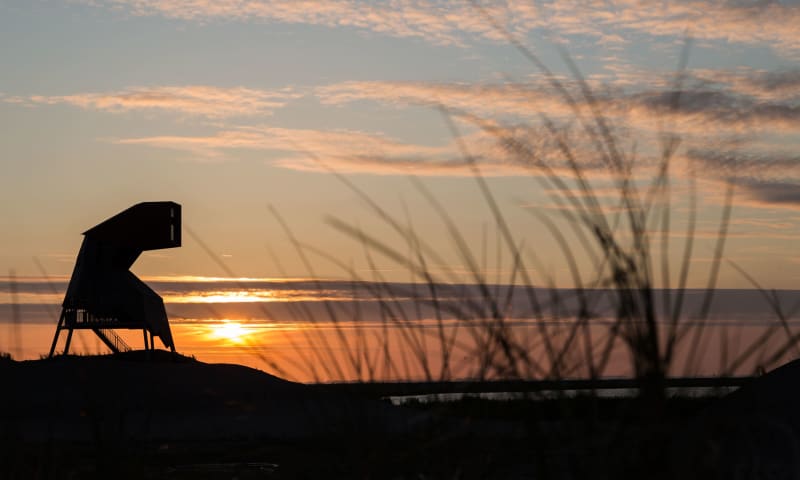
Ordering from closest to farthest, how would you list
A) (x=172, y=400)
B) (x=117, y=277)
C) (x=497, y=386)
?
1. (x=497, y=386)
2. (x=172, y=400)
3. (x=117, y=277)

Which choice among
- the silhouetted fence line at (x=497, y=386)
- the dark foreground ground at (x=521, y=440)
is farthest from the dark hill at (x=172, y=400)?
the silhouetted fence line at (x=497, y=386)

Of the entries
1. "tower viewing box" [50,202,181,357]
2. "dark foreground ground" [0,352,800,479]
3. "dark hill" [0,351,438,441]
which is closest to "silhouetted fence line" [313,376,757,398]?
"dark foreground ground" [0,352,800,479]

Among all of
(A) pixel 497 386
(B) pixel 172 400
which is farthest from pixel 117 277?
(A) pixel 497 386

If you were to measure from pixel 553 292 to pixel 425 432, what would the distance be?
58 centimetres

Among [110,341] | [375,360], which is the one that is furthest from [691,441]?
[110,341]

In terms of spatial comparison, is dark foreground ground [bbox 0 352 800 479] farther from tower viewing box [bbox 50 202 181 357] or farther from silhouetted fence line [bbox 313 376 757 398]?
tower viewing box [bbox 50 202 181 357]

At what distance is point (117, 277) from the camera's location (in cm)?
2567

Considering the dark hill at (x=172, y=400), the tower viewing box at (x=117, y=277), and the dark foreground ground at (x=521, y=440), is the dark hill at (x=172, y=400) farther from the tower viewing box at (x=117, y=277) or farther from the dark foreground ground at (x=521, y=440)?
the dark foreground ground at (x=521, y=440)

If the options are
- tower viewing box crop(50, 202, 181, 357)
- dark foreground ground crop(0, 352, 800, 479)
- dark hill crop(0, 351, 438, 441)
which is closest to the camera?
dark foreground ground crop(0, 352, 800, 479)

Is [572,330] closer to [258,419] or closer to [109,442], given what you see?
[109,442]

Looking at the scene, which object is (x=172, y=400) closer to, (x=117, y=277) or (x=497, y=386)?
(x=117, y=277)

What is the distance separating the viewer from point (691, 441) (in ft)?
7.44

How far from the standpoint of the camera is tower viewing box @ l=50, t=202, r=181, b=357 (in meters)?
25.3

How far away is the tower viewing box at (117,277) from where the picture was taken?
25281mm
